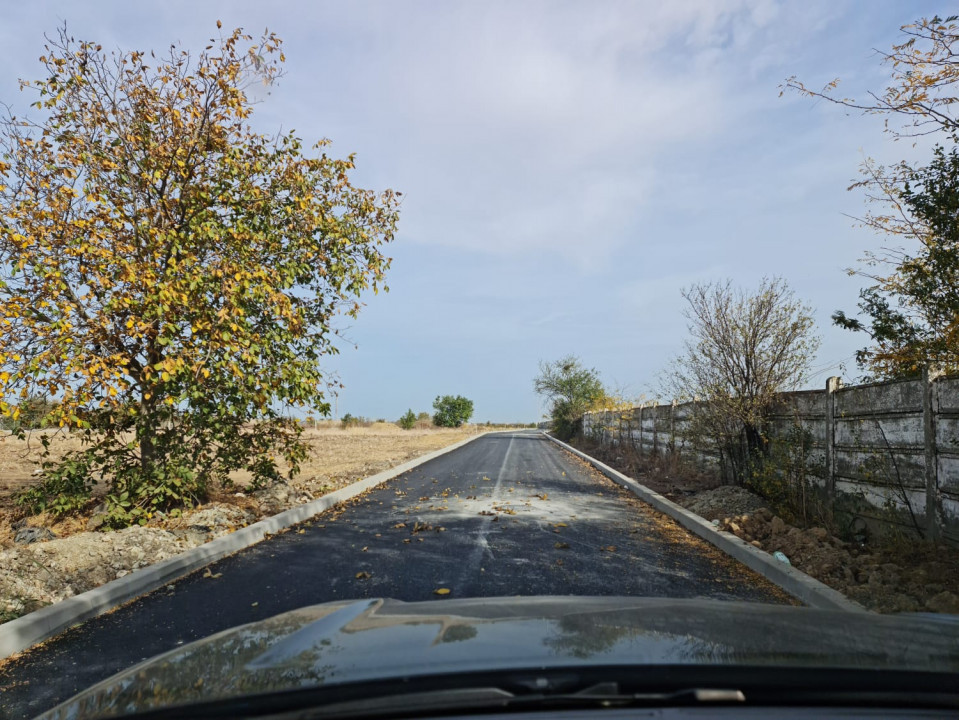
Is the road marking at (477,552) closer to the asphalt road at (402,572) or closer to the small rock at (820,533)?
the asphalt road at (402,572)

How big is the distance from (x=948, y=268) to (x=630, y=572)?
15.3 ft

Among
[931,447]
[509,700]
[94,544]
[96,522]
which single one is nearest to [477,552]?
[94,544]

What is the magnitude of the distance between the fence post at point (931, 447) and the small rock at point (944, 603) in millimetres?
1636

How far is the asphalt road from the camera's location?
4.90m

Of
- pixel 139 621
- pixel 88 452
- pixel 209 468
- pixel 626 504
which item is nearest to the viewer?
pixel 139 621

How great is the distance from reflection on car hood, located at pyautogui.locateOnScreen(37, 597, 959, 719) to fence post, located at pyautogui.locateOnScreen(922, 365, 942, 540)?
474 cm

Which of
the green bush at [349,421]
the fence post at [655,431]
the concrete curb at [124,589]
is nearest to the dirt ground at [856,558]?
the concrete curb at [124,589]

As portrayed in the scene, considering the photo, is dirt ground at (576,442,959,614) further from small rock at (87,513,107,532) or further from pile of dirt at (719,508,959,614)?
small rock at (87,513,107,532)

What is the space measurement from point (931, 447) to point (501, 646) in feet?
22.1

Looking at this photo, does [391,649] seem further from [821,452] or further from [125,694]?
[821,452]

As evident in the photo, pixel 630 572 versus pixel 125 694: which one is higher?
pixel 125 694

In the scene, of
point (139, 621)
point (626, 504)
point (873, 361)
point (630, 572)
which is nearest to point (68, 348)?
point (139, 621)

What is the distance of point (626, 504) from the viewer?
41.8 feet

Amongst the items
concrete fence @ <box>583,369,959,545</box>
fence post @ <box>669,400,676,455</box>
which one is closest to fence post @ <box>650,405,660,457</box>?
fence post @ <box>669,400,676,455</box>
